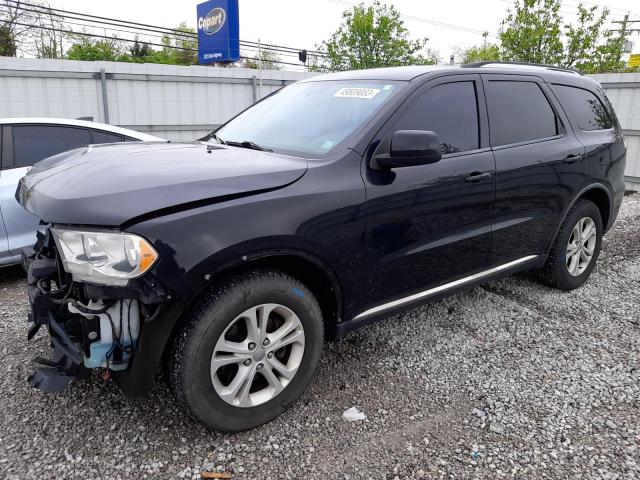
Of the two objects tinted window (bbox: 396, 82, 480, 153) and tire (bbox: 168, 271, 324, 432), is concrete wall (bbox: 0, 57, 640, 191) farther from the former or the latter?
tire (bbox: 168, 271, 324, 432)

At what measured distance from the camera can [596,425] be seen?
2.65 metres

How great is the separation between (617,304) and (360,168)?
287cm

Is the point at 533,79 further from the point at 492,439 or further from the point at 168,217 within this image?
the point at 168,217

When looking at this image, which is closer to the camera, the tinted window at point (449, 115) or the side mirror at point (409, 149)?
the side mirror at point (409, 149)

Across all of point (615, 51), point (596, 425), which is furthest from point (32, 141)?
point (615, 51)

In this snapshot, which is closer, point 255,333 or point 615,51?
point 255,333

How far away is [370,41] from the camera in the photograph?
26141 mm

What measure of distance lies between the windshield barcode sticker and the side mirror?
493mm

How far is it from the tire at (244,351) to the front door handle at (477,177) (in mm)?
1317

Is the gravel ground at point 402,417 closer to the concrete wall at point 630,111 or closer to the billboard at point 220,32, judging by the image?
the concrete wall at point 630,111

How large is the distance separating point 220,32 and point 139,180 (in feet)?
88.2

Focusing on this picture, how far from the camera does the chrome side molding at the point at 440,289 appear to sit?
292 centimetres

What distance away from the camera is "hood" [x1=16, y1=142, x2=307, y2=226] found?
6.93ft

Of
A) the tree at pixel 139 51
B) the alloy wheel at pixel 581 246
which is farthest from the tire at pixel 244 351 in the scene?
the tree at pixel 139 51
